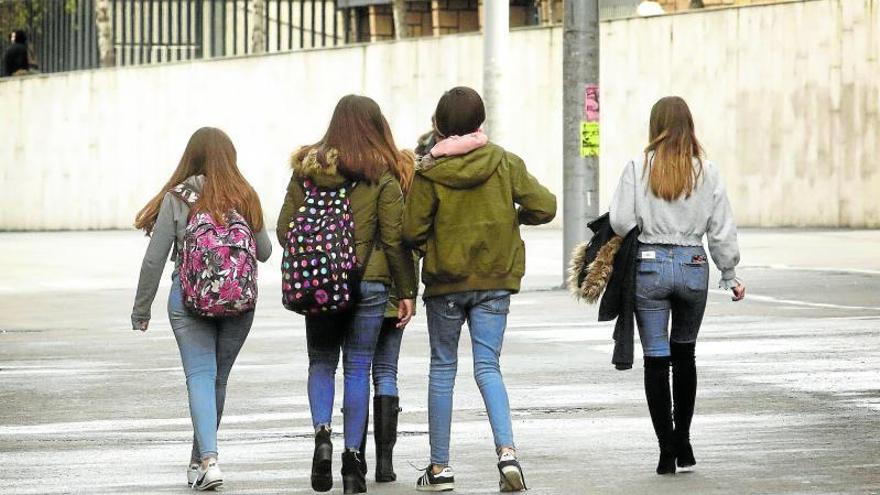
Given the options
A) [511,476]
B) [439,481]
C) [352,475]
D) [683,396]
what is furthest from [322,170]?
[683,396]

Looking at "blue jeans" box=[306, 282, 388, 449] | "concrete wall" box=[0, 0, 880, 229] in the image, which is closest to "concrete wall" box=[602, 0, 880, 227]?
"concrete wall" box=[0, 0, 880, 229]

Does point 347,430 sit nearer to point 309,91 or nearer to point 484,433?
point 484,433

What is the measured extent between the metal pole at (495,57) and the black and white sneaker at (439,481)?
44.4 ft

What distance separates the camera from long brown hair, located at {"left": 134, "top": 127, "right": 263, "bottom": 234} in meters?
8.91

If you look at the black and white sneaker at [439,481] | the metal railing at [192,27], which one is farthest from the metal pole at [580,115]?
the metal railing at [192,27]

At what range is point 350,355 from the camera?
8820 millimetres

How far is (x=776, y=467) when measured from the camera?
9148 mm

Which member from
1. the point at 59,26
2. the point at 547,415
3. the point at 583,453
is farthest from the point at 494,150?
the point at 59,26

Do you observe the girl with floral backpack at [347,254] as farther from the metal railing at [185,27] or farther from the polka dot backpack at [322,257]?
the metal railing at [185,27]

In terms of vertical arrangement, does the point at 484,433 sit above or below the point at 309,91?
below

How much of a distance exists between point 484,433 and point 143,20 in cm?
4478

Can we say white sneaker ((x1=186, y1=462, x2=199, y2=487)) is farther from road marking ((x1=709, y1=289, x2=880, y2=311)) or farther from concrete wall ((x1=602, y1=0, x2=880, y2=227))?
concrete wall ((x1=602, y1=0, x2=880, y2=227))

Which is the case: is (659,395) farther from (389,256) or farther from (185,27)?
(185,27)

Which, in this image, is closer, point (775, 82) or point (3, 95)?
point (775, 82)
